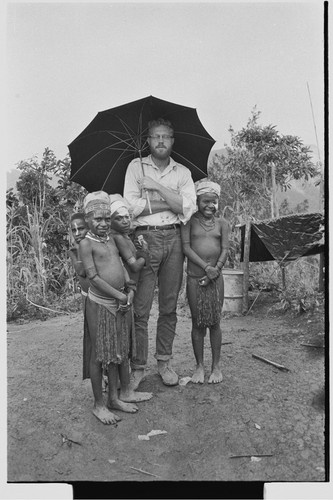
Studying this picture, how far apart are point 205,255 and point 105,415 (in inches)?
54.0

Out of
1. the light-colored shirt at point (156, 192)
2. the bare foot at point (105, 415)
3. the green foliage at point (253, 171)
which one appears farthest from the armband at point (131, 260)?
the green foliage at point (253, 171)

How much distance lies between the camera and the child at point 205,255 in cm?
338

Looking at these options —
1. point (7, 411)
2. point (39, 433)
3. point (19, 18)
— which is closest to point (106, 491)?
point (39, 433)

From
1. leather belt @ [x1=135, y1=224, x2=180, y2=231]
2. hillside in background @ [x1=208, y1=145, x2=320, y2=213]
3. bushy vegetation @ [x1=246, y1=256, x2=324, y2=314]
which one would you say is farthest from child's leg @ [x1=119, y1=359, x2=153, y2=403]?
bushy vegetation @ [x1=246, y1=256, x2=324, y2=314]

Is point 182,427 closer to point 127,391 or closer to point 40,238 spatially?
point 127,391

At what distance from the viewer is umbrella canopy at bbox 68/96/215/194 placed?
10.6ft

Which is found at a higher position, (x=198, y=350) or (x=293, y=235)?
(x=293, y=235)

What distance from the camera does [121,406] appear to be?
3.11 metres

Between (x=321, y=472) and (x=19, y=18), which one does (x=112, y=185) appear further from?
(x=321, y=472)

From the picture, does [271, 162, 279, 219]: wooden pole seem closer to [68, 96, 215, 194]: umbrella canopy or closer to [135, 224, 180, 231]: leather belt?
[68, 96, 215, 194]: umbrella canopy

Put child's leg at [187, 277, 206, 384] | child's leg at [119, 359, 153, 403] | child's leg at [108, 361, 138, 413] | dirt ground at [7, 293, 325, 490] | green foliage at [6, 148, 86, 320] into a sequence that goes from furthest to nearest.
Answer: green foliage at [6, 148, 86, 320]
child's leg at [187, 277, 206, 384]
child's leg at [119, 359, 153, 403]
child's leg at [108, 361, 138, 413]
dirt ground at [7, 293, 325, 490]

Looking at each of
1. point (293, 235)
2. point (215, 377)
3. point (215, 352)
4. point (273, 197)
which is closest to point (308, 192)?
point (273, 197)

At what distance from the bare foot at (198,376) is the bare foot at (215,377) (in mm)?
64

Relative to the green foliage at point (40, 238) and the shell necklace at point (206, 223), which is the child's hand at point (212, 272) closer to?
the shell necklace at point (206, 223)
